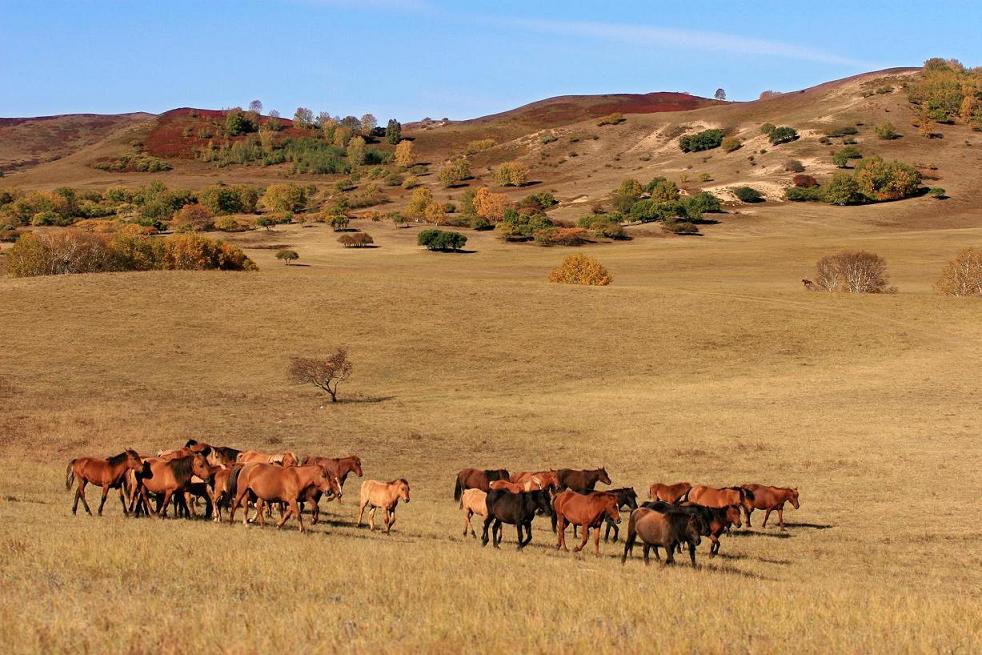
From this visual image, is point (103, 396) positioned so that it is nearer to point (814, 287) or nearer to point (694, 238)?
point (814, 287)

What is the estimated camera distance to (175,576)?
1212cm

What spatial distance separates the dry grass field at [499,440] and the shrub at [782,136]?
89.8 m

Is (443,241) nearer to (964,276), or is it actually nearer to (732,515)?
(964,276)

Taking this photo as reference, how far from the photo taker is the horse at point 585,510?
17875 mm

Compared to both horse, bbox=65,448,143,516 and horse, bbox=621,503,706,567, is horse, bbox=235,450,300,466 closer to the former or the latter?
horse, bbox=65,448,143,516

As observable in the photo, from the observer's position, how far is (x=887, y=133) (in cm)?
17338

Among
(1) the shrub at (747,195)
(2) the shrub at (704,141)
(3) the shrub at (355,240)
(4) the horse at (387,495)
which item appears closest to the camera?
(4) the horse at (387,495)

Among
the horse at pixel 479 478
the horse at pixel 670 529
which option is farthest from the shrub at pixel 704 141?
the horse at pixel 670 529

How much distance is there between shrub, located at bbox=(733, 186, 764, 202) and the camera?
143 m

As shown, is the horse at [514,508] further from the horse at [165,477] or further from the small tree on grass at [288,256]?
the small tree on grass at [288,256]

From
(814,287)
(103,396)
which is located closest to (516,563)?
(103,396)

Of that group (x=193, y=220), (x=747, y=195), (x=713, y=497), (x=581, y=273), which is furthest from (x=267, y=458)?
(x=747, y=195)

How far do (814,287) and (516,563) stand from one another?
6808cm

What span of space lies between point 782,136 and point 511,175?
4944 cm
